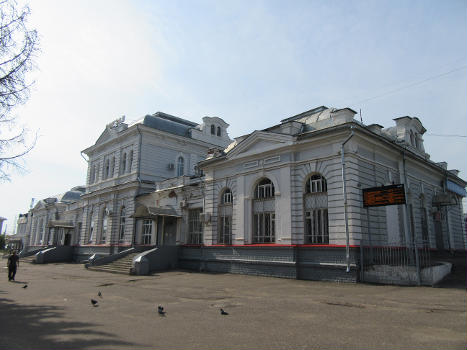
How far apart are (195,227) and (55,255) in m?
16.8

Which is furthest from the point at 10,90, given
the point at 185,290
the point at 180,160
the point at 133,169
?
the point at 180,160

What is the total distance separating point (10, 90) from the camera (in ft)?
35.5

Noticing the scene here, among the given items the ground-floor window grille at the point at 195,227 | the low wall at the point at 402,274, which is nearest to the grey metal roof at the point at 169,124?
the ground-floor window grille at the point at 195,227

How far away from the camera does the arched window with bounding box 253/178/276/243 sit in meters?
18.6

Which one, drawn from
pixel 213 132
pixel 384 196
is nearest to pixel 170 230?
pixel 213 132

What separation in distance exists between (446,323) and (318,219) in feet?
30.8

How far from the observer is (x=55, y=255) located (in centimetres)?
3294

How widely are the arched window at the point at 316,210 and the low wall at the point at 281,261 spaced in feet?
2.42

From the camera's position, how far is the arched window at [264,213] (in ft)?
61.1

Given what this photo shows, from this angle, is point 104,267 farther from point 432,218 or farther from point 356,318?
point 432,218

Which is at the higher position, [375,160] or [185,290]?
[375,160]

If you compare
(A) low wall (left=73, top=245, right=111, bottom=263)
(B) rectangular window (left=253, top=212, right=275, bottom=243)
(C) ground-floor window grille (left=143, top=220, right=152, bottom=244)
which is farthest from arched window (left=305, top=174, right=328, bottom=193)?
(A) low wall (left=73, top=245, right=111, bottom=263)

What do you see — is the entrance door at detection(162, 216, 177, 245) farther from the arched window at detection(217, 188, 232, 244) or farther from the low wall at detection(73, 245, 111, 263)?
the low wall at detection(73, 245, 111, 263)

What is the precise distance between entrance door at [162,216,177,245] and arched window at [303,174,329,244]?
11047 mm
